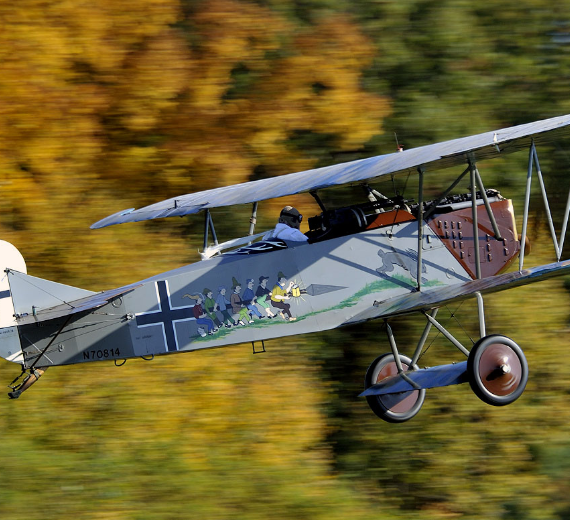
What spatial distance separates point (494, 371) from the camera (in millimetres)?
8086

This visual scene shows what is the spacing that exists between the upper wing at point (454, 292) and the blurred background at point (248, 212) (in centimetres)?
444

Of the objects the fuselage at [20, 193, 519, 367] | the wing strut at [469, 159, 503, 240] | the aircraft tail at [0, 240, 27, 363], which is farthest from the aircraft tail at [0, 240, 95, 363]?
the wing strut at [469, 159, 503, 240]

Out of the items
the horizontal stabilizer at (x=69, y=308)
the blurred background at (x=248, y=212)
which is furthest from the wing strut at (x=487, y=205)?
the blurred background at (x=248, y=212)

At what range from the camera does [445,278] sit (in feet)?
29.3

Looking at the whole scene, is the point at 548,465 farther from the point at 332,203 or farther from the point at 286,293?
the point at 286,293

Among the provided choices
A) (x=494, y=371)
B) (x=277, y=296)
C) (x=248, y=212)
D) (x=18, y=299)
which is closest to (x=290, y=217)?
(x=277, y=296)

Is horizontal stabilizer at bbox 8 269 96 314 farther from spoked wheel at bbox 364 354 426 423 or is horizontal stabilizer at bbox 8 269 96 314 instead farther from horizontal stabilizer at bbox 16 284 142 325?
spoked wheel at bbox 364 354 426 423

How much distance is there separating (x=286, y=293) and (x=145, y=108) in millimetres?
6484

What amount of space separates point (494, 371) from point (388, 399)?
1.93 m

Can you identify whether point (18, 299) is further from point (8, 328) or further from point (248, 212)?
point (248, 212)

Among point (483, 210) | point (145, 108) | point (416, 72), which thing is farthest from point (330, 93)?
point (483, 210)

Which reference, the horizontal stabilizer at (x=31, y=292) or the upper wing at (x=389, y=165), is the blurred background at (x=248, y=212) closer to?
the upper wing at (x=389, y=165)

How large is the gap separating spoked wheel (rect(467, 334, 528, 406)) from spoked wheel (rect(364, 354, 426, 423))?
1.64 m

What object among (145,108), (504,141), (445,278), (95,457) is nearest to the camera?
(504,141)
